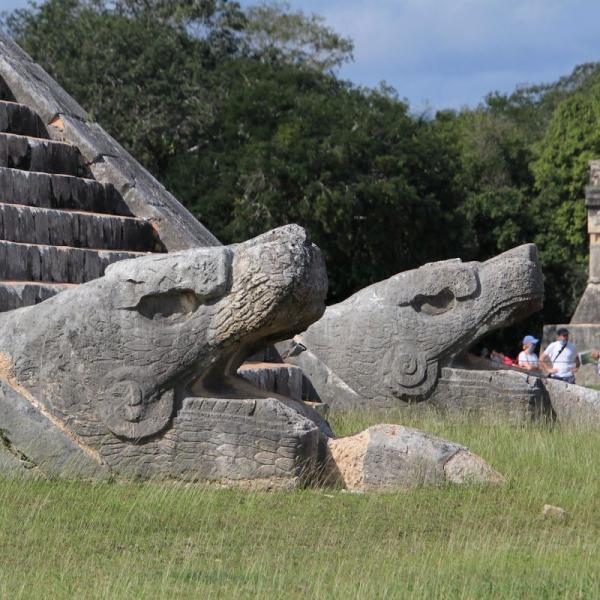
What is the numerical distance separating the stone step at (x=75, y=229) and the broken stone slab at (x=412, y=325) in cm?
171

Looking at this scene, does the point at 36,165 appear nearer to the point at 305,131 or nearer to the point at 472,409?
the point at 472,409

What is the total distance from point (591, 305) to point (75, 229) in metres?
16.6

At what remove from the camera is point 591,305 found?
26.0 meters

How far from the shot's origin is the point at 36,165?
11906mm

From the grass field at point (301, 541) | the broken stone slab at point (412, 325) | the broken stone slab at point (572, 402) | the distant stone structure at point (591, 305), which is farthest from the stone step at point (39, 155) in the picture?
the distant stone structure at point (591, 305)

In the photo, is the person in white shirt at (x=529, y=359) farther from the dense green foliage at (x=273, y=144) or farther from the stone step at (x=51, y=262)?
the dense green foliage at (x=273, y=144)

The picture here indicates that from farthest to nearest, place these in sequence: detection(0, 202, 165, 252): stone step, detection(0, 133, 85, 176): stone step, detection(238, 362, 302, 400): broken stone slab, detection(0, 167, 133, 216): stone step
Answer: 1. detection(0, 133, 85, 176): stone step
2. detection(0, 167, 133, 216): stone step
3. detection(0, 202, 165, 252): stone step
4. detection(238, 362, 302, 400): broken stone slab

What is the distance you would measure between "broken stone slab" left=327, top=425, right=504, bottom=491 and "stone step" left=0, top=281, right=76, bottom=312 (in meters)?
2.85

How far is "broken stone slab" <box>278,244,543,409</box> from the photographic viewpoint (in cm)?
1102

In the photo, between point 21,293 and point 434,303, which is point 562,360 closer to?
point 434,303

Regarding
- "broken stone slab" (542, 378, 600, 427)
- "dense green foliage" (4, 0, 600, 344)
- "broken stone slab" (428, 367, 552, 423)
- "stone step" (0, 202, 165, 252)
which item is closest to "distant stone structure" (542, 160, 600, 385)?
"dense green foliage" (4, 0, 600, 344)

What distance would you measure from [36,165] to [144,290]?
4.88 m

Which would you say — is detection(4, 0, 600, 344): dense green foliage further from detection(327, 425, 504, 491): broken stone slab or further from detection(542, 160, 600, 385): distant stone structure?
detection(327, 425, 504, 491): broken stone slab

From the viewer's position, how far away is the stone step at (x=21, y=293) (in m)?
9.19
